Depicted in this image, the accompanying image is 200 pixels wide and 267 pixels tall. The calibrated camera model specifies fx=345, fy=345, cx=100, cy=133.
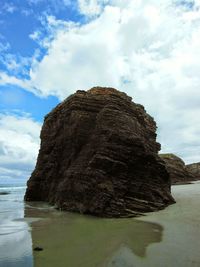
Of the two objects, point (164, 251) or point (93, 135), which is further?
point (93, 135)

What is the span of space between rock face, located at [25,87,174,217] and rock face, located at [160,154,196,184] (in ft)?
141

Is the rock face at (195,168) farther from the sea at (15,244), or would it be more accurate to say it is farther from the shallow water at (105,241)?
the sea at (15,244)

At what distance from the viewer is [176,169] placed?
69312 mm

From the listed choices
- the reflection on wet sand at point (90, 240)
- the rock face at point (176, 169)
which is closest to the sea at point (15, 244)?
the reflection on wet sand at point (90, 240)

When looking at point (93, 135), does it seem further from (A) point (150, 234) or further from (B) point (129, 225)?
(A) point (150, 234)

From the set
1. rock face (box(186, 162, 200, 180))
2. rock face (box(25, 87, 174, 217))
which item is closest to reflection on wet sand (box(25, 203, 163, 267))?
rock face (box(25, 87, 174, 217))

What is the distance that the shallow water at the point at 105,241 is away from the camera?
9609mm

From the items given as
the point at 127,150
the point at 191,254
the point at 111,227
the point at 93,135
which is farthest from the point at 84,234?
the point at 93,135

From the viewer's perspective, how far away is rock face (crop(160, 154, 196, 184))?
2655 inches

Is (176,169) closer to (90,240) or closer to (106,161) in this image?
(106,161)

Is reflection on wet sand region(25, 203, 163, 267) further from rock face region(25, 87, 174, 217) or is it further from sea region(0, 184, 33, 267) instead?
rock face region(25, 87, 174, 217)

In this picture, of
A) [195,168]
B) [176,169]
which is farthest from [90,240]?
[195,168]

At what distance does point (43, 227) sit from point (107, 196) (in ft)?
14.5

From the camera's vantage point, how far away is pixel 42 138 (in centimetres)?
3403
